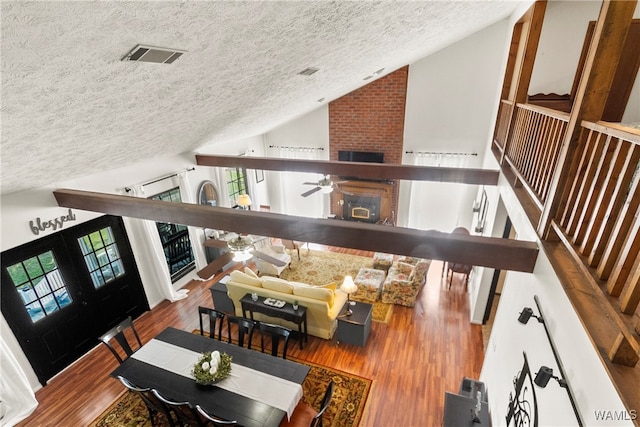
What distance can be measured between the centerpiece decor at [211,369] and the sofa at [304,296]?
158cm

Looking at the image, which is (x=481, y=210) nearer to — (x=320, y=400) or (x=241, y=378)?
(x=320, y=400)

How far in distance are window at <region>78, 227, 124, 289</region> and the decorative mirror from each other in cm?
202

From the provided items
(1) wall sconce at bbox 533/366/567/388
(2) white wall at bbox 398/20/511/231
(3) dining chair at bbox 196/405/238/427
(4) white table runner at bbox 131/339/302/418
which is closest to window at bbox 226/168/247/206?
(2) white wall at bbox 398/20/511/231

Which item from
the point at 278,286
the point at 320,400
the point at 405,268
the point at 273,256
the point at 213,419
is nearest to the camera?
the point at 213,419

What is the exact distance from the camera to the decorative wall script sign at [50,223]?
3955 millimetres

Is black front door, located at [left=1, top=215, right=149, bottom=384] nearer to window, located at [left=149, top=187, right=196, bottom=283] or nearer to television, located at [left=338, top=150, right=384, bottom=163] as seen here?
window, located at [left=149, top=187, right=196, bottom=283]

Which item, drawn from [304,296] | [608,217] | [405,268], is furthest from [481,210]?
[608,217]

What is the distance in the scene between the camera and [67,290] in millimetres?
4445

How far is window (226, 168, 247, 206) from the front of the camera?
25.3 ft

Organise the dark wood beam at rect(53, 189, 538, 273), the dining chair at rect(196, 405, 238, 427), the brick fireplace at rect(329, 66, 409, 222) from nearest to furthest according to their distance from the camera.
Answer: the dark wood beam at rect(53, 189, 538, 273) → the dining chair at rect(196, 405, 238, 427) → the brick fireplace at rect(329, 66, 409, 222)

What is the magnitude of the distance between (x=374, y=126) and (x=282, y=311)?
5.19m

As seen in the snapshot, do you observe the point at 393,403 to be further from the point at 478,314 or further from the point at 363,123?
the point at 363,123

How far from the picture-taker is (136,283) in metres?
5.42

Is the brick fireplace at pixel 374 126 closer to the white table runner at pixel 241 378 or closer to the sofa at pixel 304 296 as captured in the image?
the sofa at pixel 304 296
